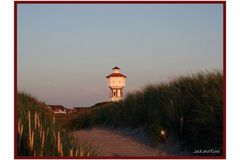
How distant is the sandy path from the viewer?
614 centimetres

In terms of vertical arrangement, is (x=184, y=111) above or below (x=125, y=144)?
above

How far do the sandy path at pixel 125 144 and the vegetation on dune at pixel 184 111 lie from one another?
0.19m

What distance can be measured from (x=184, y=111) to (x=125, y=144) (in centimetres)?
123

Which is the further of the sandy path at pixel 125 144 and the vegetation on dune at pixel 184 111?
the sandy path at pixel 125 144

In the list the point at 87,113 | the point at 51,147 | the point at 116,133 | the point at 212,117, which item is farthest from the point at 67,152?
the point at 87,113

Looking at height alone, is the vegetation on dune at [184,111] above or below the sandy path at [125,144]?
above

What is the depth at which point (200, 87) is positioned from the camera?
6707 millimetres

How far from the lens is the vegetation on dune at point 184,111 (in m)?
5.60

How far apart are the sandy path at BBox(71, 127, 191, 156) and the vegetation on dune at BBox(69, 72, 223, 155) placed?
186mm

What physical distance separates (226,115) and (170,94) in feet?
8.14

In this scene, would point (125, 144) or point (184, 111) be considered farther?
point (125, 144)

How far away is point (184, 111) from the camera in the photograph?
253 inches

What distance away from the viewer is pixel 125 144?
271 inches

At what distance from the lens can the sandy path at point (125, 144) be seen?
614 centimetres
